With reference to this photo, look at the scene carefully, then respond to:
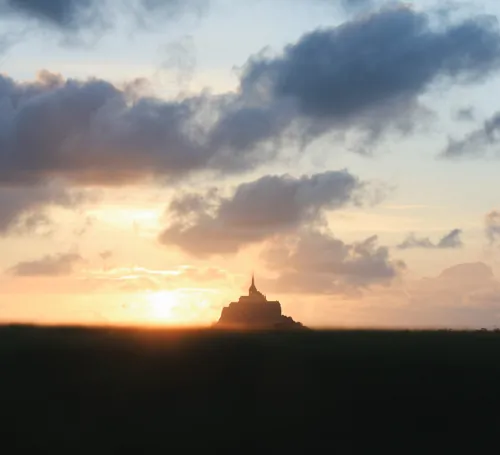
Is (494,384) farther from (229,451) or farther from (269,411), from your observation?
(229,451)

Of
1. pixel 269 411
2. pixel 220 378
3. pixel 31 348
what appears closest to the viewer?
pixel 269 411

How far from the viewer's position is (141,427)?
90000 mm

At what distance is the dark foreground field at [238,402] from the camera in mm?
84050

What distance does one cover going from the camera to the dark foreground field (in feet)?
276

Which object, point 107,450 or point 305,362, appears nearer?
point 107,450

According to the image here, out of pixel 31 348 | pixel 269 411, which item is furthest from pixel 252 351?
pixel 269 411

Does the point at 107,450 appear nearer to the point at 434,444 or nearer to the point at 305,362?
the point at 434,444

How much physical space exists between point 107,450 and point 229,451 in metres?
9.12

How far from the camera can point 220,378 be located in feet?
429

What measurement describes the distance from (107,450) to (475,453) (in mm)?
28248

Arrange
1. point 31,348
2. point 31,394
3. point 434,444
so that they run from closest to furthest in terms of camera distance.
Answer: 1. point 434,444
2. point 31,394
3. point 31,348

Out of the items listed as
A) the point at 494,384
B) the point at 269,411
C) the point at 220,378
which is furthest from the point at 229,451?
the point at 494,384

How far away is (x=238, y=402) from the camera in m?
108

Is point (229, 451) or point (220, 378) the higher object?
point (220, 378)
